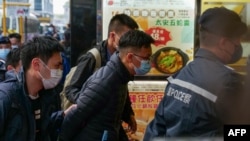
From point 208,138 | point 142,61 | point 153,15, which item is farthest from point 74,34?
point 208,138

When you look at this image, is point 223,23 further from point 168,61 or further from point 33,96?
point 168,61

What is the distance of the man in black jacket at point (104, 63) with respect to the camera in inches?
123

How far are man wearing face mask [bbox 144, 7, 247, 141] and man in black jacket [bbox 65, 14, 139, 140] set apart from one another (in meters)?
1.28

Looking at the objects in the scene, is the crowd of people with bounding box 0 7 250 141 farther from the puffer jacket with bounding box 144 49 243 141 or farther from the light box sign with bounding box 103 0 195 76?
the light box sign with bounding box 103 0 195 76

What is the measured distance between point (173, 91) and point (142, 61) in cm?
95

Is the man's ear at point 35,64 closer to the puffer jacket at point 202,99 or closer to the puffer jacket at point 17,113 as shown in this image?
the puffer jacket at point 17,113

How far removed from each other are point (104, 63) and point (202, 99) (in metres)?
1.59

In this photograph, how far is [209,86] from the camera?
1720 mm

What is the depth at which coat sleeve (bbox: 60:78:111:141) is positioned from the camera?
255cm

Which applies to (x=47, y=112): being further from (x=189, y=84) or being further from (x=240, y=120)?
(x=240, y=120)

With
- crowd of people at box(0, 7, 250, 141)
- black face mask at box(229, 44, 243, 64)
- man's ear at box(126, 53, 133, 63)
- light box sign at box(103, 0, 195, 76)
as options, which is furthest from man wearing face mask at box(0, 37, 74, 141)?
light box sign at box(103, 0, 195, 76)

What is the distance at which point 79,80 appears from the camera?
123 inches

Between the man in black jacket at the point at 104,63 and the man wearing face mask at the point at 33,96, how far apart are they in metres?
0.48

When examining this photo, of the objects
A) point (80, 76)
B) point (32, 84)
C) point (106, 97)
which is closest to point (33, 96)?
point (32, 84)
